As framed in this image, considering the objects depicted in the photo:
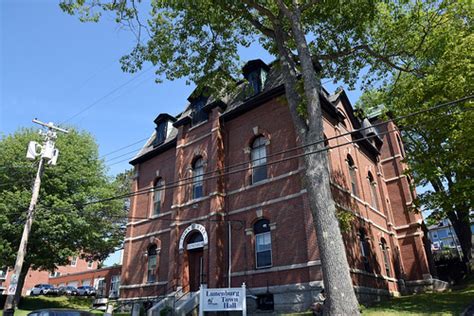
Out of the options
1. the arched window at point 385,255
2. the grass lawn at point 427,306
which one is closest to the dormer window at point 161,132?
the arched window at point 385,255

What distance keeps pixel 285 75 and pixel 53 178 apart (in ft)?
68.5

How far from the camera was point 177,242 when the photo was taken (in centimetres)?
2072

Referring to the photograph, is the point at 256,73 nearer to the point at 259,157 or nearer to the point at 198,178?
the point at 259,157

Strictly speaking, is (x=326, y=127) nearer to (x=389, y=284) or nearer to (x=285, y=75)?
(x=285, y=75)

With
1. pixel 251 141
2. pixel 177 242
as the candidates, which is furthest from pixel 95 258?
pixel 251 141

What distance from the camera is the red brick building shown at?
16.7 meters

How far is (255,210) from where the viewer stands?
60.0ft

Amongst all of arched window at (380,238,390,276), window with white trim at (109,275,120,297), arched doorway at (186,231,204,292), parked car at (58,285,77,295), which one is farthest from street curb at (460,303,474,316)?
parked car at (58,285,77,295)

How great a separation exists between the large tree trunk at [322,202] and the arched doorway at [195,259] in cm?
986

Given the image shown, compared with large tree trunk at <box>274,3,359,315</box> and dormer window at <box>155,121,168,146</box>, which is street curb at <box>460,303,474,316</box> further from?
dormer window at <box>155,121,168,146</box>

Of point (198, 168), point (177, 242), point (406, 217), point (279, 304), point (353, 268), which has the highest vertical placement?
point (198, 168)

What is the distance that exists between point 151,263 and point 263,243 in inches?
348

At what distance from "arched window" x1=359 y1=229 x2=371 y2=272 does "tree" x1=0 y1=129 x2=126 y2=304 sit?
16314 mm

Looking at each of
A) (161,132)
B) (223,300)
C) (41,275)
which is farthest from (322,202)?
(41,275)
